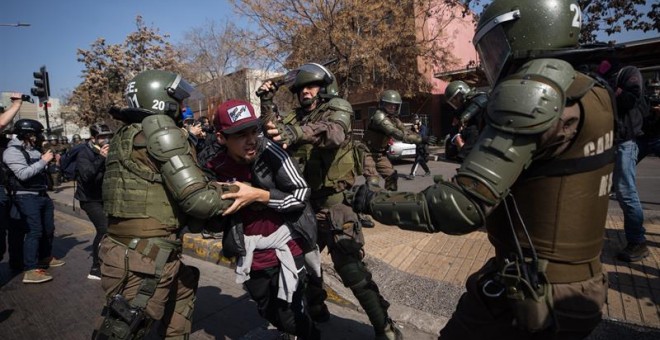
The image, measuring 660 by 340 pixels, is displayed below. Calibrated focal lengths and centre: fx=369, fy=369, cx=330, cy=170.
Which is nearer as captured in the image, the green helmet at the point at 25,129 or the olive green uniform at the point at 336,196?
the olive green uniform at the point at 336,196

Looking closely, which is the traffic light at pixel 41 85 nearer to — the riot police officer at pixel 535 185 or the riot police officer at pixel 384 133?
the riot police officer at pixel 384 133

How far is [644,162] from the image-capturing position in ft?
37.1

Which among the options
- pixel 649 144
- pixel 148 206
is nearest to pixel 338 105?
pixel 148 206

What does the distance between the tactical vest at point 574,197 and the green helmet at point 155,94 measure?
1913mm

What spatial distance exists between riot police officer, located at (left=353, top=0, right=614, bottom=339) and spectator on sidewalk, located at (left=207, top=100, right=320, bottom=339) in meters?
0.69

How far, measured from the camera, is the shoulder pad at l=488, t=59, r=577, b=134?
3.77 ft

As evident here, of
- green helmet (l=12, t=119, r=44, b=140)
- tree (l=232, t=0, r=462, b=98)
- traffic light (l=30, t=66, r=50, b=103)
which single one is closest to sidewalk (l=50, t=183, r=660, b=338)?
green helmet (l=12, t=119, r=44, b=140)

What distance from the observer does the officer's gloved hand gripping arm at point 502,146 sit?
1158 millimetres

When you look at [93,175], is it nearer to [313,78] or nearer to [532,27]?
[313,78]

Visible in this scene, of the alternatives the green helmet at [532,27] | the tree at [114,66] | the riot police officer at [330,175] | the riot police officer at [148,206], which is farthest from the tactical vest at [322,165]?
the tree at [114,66]

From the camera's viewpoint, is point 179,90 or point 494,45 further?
point 179,90

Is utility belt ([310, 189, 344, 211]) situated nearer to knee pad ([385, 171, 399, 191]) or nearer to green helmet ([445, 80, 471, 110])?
green helmet ([445, 80, 471, 110])

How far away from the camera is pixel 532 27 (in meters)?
1.40

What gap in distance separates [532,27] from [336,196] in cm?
194
